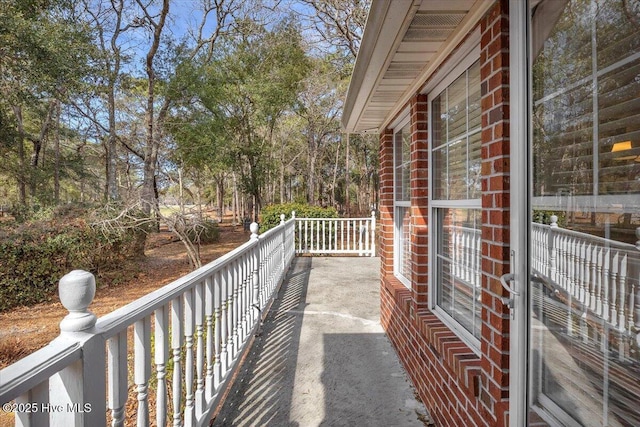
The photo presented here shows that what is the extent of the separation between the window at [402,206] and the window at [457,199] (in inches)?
29.5

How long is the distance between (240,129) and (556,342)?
48.3ft

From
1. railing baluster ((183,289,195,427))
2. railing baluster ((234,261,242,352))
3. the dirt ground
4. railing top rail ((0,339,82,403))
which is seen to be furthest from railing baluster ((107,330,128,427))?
the dirt ground

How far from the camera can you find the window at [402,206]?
3.16 meters

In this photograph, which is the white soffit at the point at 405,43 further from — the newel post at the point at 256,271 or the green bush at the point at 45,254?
the green bush at the point at 45,254

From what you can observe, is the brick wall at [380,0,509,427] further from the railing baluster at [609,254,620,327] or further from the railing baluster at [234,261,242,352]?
the railing baluster at [234,261,242,352]

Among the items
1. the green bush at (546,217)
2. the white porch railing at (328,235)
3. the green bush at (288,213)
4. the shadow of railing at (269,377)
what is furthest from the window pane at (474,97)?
the green bush at (288,213)

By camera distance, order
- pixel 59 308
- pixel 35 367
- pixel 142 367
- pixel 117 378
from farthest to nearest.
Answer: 1. pixel 59 308
2. pixel 142 367
3. pixel 117 378
4. pixel 35 367

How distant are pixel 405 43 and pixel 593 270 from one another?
142cm

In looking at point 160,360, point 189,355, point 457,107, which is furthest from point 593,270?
point 189,355

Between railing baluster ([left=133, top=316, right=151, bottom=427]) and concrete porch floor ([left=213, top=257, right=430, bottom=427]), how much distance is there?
3.50 feet

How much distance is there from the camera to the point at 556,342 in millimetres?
1160

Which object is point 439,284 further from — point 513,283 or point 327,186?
point 327,186

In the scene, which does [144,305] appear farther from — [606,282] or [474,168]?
[474,168]

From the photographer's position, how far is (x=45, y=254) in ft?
21.3
